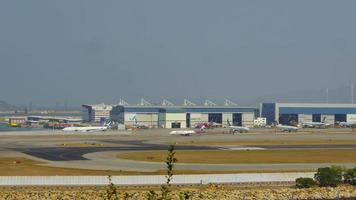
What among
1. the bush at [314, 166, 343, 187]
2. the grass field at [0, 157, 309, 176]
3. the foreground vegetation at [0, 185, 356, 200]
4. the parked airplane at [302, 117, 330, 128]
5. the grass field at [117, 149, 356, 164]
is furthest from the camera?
the parked airplane at [302, 117, 330, 128]

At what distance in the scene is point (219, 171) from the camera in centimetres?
5988

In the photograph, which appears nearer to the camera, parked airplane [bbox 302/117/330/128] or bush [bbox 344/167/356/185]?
bush [bbox 344/167/356/185]

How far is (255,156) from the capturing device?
77312 millimetres

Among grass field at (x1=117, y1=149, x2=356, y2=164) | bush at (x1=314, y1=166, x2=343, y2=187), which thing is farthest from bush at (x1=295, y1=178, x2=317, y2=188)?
grass field at (x1=117, y1=149, x2=356, y2=164)

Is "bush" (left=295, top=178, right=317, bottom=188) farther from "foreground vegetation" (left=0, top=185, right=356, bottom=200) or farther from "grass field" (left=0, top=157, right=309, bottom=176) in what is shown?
"grass field" (left=0, top=157, right=309, bottom=176)

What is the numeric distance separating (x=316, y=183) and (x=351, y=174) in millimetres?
4169

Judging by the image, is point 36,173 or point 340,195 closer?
point 340,195

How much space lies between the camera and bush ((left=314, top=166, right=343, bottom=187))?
47.9 metres

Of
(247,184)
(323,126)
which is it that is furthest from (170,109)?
(247,184)

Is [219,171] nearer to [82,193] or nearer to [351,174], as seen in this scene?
[351,174]

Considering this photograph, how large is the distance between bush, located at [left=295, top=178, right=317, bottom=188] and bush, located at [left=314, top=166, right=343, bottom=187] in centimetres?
74

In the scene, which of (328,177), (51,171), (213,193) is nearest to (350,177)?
(328,177)

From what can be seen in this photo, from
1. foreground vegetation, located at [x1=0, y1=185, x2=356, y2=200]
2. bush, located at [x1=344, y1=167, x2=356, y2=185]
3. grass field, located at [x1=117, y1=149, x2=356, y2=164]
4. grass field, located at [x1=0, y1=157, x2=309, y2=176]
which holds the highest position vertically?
bush, located at [x1=344, y1=167, x2=356, y2=185]

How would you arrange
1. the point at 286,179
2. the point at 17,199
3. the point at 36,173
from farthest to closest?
the point at 36,173
the point at 286,179
the point at 17,199
